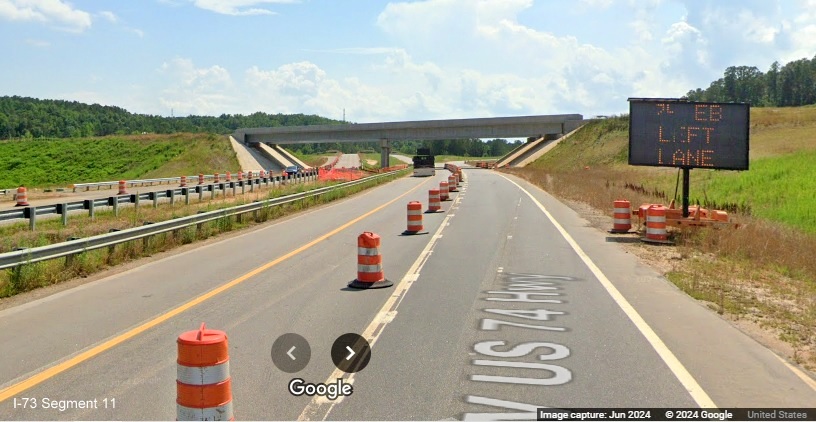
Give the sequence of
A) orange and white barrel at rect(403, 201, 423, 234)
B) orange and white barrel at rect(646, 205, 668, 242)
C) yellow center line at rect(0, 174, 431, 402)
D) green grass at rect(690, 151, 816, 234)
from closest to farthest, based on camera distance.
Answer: yellow center line at rect(0, 174, 431, 402), orange and white barrel at rect(646, 205, 668, 242), orange and white barrel at rect(403, 201, 423, 234), green grass at rect(690, 151, 816, 234)

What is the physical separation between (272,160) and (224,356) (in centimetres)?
9881

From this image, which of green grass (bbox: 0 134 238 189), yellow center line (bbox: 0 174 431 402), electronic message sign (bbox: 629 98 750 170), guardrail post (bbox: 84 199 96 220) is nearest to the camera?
yellow center line (bbox: 0 174 431 402)

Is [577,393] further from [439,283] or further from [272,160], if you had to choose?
[272,160]

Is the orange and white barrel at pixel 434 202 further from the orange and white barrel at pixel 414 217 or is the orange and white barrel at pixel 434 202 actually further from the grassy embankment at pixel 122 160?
the orange and white barrel at pixel 414 217

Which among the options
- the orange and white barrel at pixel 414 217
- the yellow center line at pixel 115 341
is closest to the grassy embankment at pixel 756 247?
the orange and white barrel at pixel 414 217

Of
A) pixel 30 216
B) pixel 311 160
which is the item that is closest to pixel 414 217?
pixel 30 216

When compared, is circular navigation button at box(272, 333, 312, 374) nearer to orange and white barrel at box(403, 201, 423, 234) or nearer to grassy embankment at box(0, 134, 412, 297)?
orange and white barrel at box(403, 201, 423, 234)

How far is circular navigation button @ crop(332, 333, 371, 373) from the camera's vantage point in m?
7.42

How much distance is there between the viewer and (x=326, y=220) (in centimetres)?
2623

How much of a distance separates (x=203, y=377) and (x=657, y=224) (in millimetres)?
15850

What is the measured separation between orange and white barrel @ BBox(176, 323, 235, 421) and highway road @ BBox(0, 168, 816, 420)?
981 mm

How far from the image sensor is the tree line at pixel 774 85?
175 m

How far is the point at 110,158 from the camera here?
9744cm

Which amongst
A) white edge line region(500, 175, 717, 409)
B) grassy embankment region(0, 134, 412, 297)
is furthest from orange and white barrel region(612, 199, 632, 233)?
grassy embankment region(0, 134, 412, 297)
